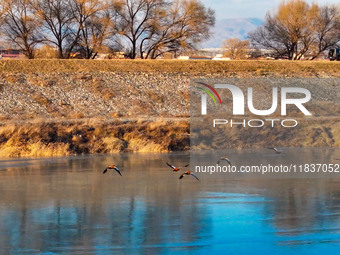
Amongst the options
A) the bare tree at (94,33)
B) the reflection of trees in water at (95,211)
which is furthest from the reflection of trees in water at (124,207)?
the bare tree at (94,33)

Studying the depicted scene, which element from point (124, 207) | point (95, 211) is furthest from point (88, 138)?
point (95, 211)

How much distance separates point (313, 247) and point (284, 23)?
Result: 57684 millimetres

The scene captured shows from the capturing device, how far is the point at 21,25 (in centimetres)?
6147

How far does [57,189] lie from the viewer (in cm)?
2230

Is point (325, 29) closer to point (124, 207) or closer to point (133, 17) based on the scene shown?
point (133, 17)

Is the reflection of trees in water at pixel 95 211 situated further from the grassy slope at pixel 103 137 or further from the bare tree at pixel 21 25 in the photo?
the bare tree at pixel 21 25

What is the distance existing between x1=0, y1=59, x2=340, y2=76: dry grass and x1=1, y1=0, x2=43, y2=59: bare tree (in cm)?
906

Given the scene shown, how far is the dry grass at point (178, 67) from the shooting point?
51.4 m

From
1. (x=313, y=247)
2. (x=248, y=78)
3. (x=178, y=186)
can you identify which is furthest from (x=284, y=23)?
(x=313, y=247)

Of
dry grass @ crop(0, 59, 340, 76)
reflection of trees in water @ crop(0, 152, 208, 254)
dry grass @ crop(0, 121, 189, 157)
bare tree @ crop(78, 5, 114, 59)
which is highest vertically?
bare tree @ crop(78, 5, 114, 59)

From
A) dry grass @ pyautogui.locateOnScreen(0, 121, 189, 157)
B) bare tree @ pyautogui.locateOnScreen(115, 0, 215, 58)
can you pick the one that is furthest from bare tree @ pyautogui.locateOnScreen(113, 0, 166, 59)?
dry grass @ pyautogui.locateOnScreen(0, 121, 189, 157)

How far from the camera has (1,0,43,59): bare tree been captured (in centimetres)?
6062

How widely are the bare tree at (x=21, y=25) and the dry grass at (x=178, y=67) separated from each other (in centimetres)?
906

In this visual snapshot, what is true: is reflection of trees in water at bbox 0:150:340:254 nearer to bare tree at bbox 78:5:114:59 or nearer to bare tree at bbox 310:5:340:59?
bare tree at bbox 78:5:114:59
